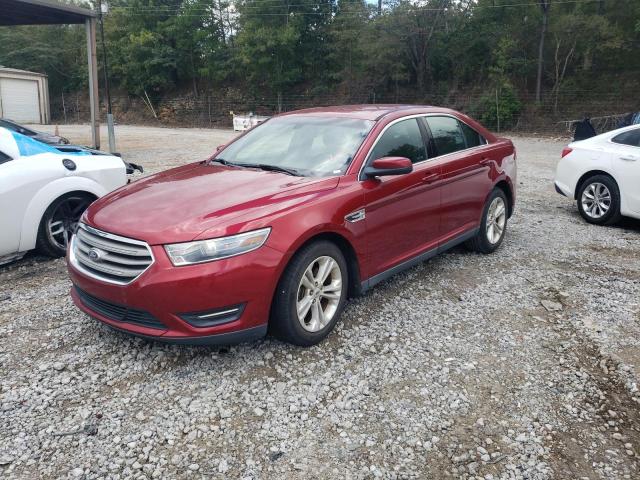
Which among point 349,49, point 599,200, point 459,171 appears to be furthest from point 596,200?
point 349,49

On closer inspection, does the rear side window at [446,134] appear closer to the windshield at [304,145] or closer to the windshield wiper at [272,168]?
the windshield at [304,145]

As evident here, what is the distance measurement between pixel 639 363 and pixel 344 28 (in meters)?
35.9

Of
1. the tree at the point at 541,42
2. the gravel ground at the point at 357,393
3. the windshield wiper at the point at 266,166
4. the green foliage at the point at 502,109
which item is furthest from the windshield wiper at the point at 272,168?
the tree at the point at 541,42

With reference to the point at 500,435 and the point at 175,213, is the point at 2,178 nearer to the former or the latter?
the point at 175,213

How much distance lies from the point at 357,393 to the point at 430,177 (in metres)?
2.18

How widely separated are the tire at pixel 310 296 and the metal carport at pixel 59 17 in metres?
11.4

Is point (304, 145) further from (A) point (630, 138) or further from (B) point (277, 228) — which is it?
(A) point (630, 138)

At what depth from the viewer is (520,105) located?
85.8 ft

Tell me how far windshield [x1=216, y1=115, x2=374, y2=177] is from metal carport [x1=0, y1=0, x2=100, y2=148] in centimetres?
978

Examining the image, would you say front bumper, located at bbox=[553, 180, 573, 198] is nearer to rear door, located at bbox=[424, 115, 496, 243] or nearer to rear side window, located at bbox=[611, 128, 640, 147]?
rear side window, located at bbox=[611, 128, 640, 147]

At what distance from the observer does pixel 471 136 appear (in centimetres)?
549

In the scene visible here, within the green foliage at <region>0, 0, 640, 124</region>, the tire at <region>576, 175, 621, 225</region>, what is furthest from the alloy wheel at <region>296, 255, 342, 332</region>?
the green foliage at <region>0, 0, 640, 124</region>

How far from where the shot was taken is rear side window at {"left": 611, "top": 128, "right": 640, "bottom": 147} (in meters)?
6.88

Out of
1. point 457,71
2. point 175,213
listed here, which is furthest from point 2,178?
point 457,71
